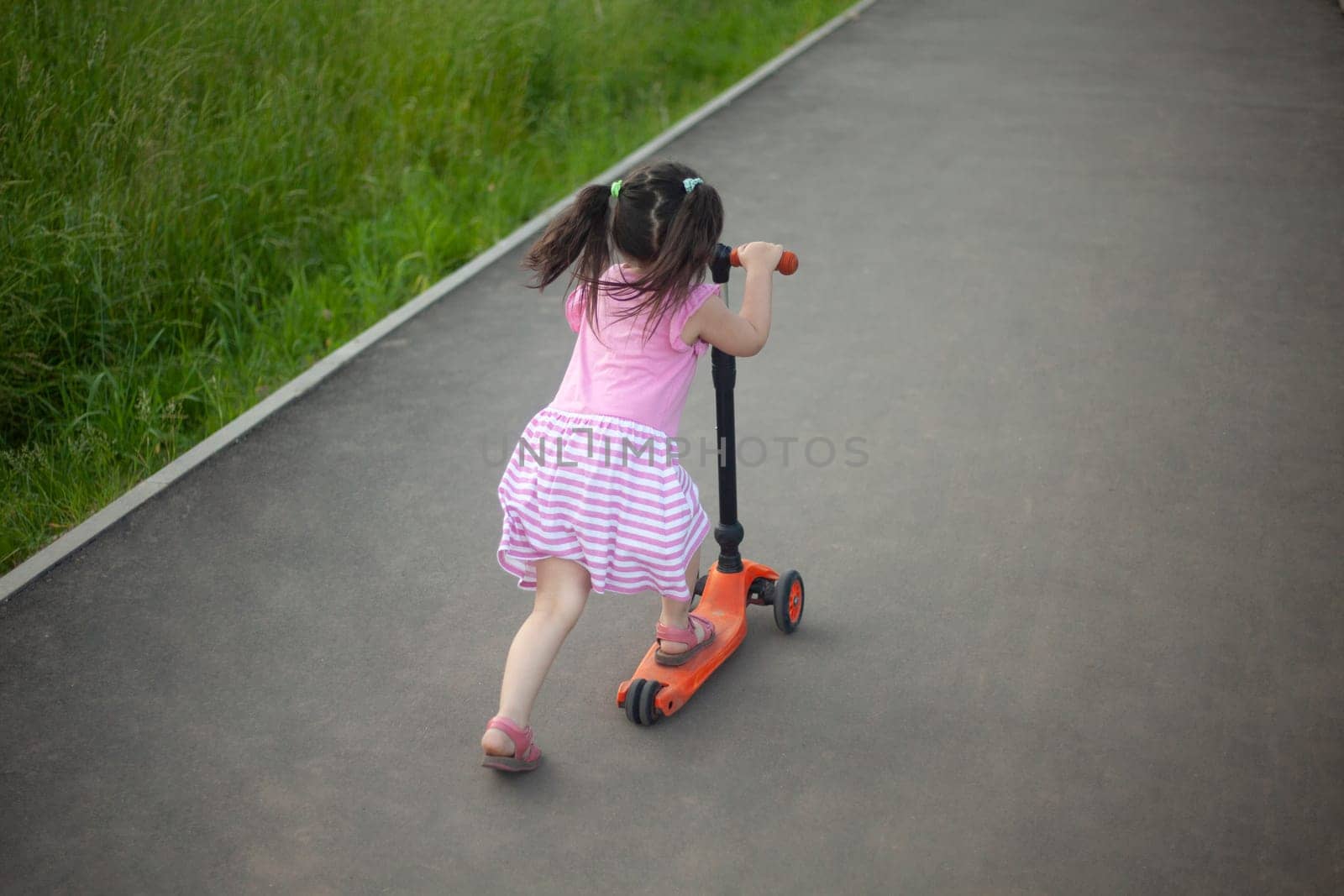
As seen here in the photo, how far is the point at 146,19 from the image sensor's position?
6945mm

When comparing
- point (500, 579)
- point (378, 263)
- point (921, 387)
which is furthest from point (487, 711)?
point (378, 263)

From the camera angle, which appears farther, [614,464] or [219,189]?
[219,189]

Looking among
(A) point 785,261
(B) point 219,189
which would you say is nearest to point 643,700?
(A) point 785,261

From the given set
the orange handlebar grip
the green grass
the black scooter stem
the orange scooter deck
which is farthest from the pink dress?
the green grass

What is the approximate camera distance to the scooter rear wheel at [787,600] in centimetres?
384

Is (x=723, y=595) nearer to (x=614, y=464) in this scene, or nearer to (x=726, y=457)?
(x=726, y=457)

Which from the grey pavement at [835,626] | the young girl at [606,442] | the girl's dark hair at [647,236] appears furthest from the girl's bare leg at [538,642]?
the girl's dark hair at [647,236]

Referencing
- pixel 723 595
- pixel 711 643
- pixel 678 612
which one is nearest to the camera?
pixel 678 612

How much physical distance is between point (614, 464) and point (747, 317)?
20.3 inches

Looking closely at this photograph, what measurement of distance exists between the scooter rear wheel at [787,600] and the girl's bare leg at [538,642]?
27.7 inches

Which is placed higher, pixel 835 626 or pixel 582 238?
pixel 582 238

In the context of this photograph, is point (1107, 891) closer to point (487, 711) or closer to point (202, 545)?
point (487, 711)

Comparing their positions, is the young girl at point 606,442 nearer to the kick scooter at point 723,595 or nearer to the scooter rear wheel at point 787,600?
the kick scooter at point 723,595

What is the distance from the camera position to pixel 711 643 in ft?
12.4
